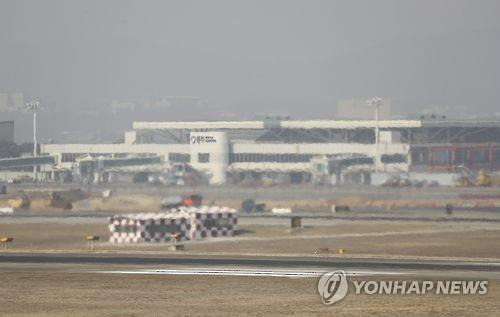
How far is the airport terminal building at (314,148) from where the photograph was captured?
143 metres

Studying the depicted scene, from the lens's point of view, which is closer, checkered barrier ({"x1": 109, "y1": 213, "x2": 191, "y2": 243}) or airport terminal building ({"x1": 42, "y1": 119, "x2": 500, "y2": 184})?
checkered barrier ({"x1": 109, "y1": 213, "x2": 191, "y2": 243})

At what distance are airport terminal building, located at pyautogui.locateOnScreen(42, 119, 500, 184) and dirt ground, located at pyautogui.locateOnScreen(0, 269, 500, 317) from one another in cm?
9380

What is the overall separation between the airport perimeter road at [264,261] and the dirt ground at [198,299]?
16.1ft

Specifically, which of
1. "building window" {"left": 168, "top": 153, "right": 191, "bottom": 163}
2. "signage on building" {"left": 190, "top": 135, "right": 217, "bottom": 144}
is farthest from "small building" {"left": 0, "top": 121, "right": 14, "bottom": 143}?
"signage on building" {"left": 190, "top": 135, "right": 217, "bottom": 144}

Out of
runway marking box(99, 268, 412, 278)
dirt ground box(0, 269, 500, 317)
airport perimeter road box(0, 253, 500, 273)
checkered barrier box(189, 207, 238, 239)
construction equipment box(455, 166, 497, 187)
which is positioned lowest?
dirt ground box(0, 269, 500, 317)

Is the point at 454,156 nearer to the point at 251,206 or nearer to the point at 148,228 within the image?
the point at 251,206

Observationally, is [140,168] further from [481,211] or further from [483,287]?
[483,287]

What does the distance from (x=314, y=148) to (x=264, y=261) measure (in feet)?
336

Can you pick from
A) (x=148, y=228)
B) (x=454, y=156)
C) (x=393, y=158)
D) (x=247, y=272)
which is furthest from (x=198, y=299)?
(x=454, y=156)

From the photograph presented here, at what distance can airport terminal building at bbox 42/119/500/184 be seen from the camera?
143 meters

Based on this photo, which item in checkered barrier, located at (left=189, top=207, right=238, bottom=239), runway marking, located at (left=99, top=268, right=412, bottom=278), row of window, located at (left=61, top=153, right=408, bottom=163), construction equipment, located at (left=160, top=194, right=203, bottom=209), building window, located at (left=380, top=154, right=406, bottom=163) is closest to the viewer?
runway marking, located at (left=99, top=268, right=412, bottom=278)

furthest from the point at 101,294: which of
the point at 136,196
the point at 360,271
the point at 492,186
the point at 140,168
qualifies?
the point at 140,168

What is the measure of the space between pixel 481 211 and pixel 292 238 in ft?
100

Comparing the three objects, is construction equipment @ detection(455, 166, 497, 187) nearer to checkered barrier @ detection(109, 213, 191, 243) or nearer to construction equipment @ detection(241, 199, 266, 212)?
construction equipment @ detection(241, 199, 266, 212)
